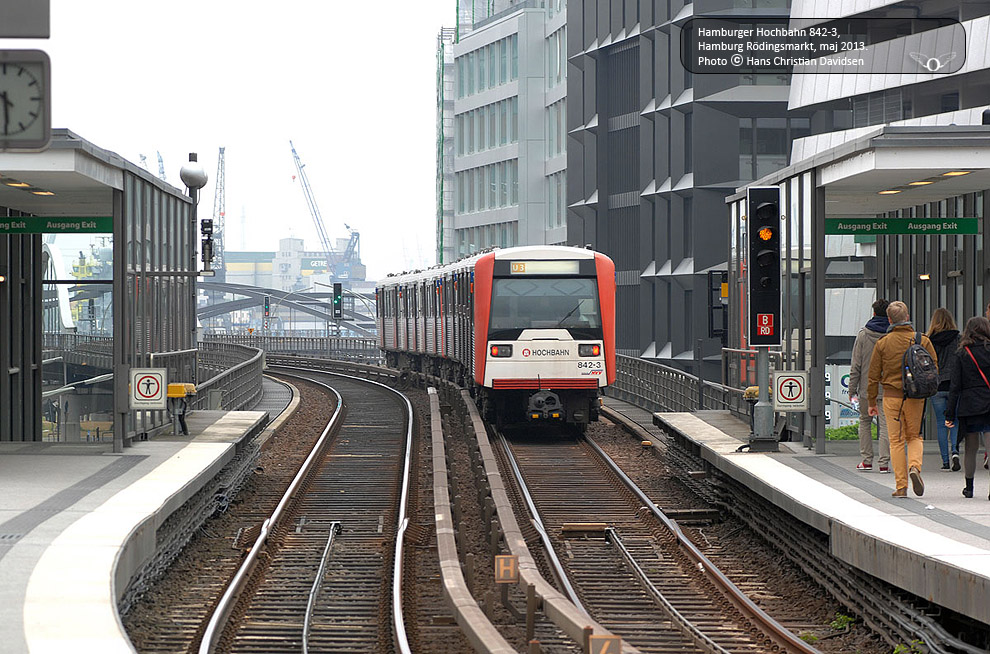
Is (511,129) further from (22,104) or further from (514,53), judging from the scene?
(22,104)

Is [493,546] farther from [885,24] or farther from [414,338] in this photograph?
[885,24]

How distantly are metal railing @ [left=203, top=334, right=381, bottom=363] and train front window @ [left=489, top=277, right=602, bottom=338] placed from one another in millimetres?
42582

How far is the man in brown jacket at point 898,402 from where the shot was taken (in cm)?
1201

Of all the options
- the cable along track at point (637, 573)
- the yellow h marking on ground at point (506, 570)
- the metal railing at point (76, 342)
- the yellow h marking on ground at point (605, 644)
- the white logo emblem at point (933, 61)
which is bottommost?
the cable along track at point (637, 573)

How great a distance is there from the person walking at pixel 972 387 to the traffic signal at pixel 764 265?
3923mm

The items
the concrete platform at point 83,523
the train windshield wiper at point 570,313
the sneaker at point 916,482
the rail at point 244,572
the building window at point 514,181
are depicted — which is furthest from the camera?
the building window at point 514,181

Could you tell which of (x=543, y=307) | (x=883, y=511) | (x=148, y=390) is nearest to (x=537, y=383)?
(x=543, y=307)

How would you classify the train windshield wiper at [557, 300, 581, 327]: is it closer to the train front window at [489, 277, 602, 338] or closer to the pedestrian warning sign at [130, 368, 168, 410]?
the train front window at [489, 277, 602, 338]

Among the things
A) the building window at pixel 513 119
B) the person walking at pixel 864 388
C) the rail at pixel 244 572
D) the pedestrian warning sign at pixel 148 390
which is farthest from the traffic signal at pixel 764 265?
the building window at pixel 513 119

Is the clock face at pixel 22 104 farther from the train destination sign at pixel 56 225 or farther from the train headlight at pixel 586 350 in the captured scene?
the train headlight at pixel 586 350

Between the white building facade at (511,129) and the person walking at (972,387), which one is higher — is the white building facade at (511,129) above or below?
above

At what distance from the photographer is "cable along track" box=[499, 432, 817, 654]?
10.0 metres

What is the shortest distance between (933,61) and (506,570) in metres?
32.9

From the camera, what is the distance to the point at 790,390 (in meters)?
15.7
